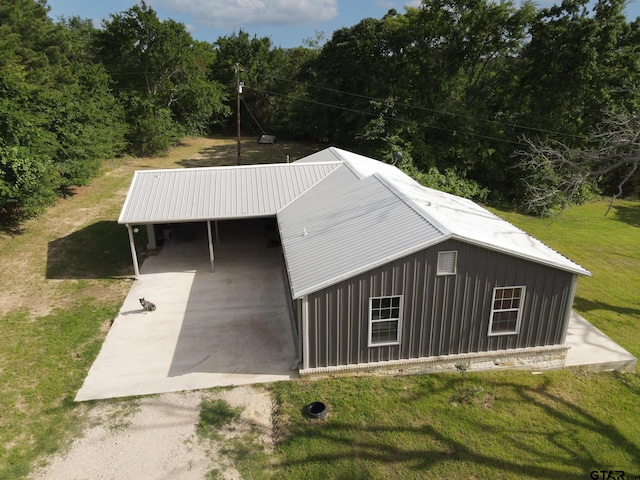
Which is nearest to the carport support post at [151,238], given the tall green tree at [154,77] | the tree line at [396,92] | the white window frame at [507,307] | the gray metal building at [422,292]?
the tree line at [396,92]

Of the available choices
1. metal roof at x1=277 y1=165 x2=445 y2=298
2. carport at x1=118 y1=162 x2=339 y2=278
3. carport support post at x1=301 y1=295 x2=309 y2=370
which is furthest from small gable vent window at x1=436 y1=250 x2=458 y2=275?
carport at x1=118 y1=162 x2=339 y2=278

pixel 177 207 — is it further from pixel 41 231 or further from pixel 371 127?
pixel 371 127

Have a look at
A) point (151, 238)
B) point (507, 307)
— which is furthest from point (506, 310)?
point (151, 238)

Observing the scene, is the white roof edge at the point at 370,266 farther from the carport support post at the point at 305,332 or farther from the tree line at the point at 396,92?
the tree line at the point at 396,92

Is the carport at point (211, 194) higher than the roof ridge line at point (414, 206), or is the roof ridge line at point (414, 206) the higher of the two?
the roof ridge line at point (414, 206)

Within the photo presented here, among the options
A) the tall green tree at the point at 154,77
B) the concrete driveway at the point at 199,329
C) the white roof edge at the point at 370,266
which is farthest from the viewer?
the tall green tree at the point at 154,77

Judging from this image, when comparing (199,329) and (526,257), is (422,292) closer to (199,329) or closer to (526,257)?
(526,257)
